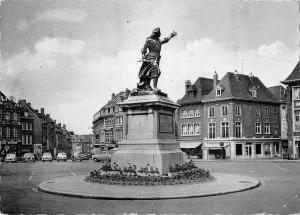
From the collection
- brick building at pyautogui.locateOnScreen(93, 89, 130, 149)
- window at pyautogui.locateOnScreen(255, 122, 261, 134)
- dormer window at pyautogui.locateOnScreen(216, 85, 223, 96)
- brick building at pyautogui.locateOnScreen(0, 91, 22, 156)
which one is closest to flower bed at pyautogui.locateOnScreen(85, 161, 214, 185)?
dormer window at pyautogui.locateOnScreen(216, 85, 223, 96)

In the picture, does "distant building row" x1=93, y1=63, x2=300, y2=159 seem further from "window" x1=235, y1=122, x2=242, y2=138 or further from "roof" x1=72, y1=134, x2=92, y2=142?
"roof" x1=72, y1=134, x2=92, y2=142

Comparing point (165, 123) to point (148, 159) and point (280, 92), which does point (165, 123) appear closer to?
point (148, 159)

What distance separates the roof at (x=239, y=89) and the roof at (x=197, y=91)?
2389 millimetres

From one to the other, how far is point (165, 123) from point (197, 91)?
45329 millimetres

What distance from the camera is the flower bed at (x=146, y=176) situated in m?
14.6

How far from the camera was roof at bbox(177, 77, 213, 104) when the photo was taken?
6131 cm

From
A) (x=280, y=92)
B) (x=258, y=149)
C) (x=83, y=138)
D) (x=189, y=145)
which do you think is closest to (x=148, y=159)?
(x=189, y=145)

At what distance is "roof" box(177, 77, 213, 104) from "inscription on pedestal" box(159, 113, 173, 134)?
4285 cm

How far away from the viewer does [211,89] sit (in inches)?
2498

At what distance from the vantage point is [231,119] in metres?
55.3

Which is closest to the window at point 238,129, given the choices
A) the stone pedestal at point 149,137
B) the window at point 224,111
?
the window at point 224,111

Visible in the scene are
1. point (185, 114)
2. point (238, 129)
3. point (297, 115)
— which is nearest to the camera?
point (297, 115)

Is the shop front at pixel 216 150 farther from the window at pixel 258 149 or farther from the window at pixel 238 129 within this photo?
the window at pixel 258 149

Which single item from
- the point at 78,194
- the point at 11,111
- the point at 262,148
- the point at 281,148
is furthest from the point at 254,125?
Answer: the point at 78,194
